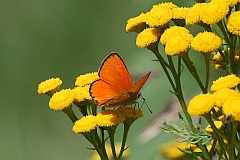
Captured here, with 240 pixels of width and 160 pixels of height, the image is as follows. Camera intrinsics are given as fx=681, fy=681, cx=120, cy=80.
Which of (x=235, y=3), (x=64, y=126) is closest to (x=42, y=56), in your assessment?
(x=64, y=126)

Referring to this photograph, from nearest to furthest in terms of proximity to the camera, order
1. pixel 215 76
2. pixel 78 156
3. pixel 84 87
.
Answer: pixel 84 87, pixel 215 76, pixel 78 156

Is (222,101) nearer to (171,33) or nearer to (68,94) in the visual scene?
(171,33)

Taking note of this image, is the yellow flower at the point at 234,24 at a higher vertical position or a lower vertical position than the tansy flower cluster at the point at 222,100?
higher

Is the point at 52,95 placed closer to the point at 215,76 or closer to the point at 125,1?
the point at 215,76

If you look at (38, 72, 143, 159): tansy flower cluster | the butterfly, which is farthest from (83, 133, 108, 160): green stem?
the butterfly

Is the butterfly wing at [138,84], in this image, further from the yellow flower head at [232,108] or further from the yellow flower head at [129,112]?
the yellow flower head at [232,108]

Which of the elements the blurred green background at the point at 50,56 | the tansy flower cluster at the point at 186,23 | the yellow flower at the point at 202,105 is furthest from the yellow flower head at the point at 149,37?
the blurred green background at the point at 50,56
